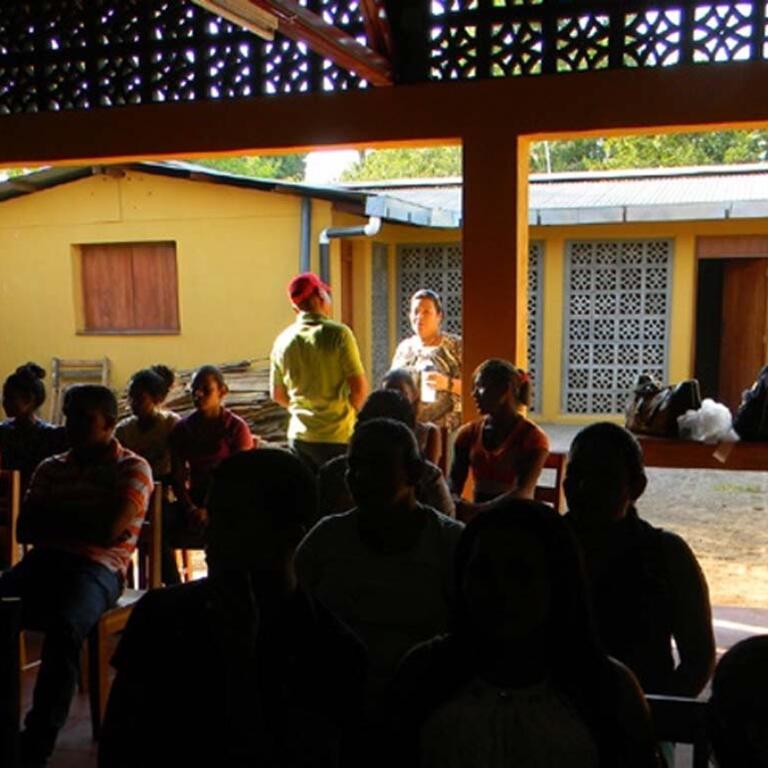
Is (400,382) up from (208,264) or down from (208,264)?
down

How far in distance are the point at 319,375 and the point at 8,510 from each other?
1683 millimetres

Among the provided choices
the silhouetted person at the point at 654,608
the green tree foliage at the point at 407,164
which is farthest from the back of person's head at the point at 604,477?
the green tree foliage at the point at 407,164

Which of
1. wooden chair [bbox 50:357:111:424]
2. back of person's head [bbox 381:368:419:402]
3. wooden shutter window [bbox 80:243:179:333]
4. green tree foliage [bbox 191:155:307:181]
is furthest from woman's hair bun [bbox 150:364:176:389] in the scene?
green tree foliage [bbox 191:155:307:181]

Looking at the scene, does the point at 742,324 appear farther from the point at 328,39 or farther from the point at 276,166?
the point at 276,166

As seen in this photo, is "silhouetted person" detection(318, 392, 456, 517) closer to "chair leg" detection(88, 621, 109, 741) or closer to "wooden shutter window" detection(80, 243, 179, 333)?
"chair leg" detection(88, 621, 109, 741)

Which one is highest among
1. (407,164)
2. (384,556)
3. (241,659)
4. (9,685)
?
(407,164)

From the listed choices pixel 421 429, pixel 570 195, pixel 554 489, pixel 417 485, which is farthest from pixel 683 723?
pixel 570 195

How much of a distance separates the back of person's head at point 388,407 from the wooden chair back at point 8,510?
1.51 m

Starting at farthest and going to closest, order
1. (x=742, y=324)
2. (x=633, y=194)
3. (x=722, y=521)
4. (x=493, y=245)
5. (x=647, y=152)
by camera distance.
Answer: (x=647, y=152)
(x=742, y=324)
(x=633, y=194)
(x=722, y=521)
(x=493, y=245)

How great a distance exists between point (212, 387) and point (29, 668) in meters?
1.58

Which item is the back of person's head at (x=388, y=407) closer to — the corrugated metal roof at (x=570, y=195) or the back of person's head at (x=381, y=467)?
the back of person's head at (x=381, y=467)

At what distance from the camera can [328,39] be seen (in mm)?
3615

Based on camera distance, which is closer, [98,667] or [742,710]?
[742,710]

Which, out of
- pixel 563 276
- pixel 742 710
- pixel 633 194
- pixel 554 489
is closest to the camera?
pixel 742 710
